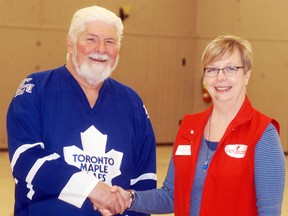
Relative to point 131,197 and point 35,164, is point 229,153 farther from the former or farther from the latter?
point 35,164

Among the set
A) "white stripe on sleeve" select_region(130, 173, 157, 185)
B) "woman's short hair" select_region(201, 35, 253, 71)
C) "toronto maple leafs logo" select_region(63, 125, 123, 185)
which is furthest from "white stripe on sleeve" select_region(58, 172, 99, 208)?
"woman's short hair" select_region(201, 35, 253, 71)

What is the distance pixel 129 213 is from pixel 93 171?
0.34 meters

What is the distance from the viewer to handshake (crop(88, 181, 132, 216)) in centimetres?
264

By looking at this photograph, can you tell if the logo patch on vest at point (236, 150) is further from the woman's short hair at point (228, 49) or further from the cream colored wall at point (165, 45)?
the cream colored wall at point (165, 45)

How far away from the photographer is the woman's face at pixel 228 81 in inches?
92.7

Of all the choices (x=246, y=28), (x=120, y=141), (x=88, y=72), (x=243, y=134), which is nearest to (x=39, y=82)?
(x=88, y=72)

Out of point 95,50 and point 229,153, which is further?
point 95,50

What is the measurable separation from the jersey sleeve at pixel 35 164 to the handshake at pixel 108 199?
3 cm

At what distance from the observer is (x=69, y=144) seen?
2.80 metres

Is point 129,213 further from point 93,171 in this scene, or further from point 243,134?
point 243,134

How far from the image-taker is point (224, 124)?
2430mm

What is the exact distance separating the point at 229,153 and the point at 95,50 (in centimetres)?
96

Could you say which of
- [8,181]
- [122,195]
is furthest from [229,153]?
[8,181]

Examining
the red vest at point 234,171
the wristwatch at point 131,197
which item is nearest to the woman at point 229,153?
the red vest at point 234,171
